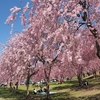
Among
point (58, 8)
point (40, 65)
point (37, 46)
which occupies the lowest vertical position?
point (40, 65)

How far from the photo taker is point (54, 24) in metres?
12.6

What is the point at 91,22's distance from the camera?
45.5 feet

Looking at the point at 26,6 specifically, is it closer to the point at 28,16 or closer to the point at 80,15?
the point at 28,16

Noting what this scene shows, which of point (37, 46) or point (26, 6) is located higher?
point (26, 6)

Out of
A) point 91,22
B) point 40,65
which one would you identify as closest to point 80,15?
point 91,22

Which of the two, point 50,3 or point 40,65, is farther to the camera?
point 40,65

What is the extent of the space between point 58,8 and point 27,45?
8.14 metres

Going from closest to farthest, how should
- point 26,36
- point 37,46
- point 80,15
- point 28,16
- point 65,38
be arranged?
point 65,38 → point 80,15 → point 28,16 → point 37,46 → point 26,36

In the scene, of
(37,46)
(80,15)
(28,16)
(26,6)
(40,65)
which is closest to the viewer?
(80,15)

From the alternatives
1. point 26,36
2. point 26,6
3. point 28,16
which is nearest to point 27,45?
point 26,36

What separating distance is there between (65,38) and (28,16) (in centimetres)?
495

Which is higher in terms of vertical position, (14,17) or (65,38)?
(14,17)

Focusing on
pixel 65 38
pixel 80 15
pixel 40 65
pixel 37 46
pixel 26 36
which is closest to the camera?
pixel 65 38

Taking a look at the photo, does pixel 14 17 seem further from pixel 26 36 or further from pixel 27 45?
pixel 26 36
